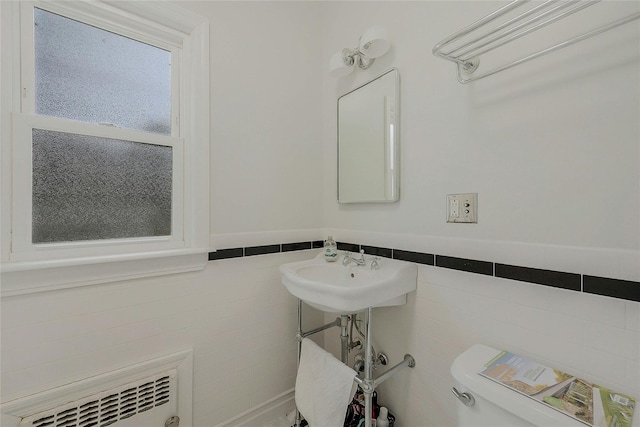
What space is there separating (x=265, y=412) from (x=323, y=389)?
548mm

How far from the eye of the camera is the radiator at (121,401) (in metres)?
0.96

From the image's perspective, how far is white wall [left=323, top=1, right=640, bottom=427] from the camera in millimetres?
751

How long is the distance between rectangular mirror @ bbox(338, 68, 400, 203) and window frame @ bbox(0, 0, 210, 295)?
0.78m

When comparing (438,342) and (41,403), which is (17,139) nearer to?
(41,403)

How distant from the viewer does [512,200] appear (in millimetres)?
943

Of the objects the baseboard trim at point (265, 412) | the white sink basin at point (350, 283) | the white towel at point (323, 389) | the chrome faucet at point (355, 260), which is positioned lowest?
the baseboard trim at point (265, 412)

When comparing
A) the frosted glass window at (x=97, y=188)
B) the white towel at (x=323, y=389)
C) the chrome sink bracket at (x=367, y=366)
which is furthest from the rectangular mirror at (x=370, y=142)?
the frosted glass window at (x=97, y=188)

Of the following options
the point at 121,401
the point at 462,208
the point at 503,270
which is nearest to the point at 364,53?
the point at 462,208

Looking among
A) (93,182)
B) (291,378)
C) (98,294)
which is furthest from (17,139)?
(291,378)

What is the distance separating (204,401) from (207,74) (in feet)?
5.40

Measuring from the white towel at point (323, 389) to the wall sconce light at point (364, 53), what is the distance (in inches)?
60.0

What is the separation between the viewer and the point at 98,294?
1078mm

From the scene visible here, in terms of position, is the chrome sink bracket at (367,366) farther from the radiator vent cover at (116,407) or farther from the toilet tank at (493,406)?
the radiator vent cover at (116,407)

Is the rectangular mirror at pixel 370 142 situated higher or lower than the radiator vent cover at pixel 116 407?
higher
